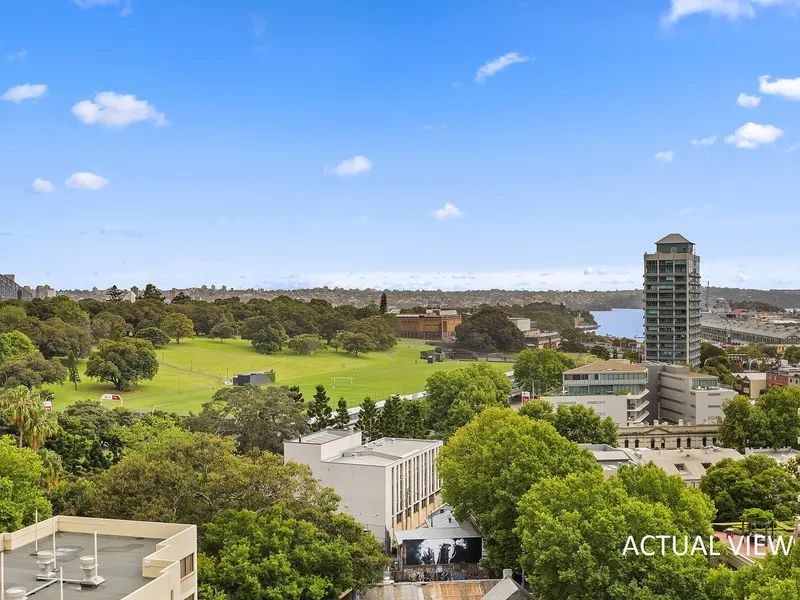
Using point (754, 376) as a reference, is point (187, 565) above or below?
above

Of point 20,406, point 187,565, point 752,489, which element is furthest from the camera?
point 20,406

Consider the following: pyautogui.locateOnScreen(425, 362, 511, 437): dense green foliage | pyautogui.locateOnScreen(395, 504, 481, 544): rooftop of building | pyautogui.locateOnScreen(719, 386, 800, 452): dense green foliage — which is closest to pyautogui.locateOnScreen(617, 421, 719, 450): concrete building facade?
pyautogui.locateOnScreen(719, 386, 800, 452): dense green foliage

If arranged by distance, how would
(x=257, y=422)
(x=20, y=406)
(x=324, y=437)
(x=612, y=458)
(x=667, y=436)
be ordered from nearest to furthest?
1. (x=20, y=406)
2. (x=324, y=437)
3. (x=612, y=458)
4. (x=257, y=422)
5. (x=667, y=436)

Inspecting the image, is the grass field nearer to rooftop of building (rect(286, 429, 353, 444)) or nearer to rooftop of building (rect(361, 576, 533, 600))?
rooftop of building (rect(286, 429, 353, 444))

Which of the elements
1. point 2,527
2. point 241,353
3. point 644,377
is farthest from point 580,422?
point 241,353

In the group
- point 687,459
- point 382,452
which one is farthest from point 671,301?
point 382,452

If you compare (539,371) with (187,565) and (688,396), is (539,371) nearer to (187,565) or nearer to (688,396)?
(688,396)
